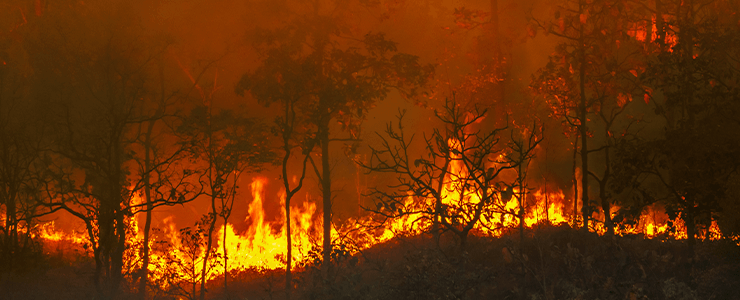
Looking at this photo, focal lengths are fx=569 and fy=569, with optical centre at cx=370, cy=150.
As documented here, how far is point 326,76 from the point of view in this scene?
22.2 metres

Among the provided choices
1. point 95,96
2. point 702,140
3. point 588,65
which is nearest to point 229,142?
point 95,96

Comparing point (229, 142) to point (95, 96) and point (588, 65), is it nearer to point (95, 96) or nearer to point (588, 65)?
point (95, 96)

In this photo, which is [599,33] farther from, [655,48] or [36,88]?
[36,88]

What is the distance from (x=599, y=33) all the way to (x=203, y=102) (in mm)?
17042

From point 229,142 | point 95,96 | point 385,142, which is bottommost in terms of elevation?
point 385,142

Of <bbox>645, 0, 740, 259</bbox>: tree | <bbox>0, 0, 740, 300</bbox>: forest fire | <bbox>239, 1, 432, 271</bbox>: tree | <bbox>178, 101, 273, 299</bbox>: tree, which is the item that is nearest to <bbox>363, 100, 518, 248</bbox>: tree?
<bbox>0, 0, 740, 300</bbox>: forest fire

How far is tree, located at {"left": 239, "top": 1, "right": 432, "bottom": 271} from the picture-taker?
67.4 feet

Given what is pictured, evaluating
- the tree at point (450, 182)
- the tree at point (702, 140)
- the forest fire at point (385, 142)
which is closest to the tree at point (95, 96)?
the forest fire at point (385, 142)

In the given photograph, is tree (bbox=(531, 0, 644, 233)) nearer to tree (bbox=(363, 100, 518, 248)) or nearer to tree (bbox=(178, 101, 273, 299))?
tree (bbox=(363, 100, 518, 248))

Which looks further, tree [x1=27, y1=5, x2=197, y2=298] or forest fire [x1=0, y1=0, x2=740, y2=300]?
tree [x1=27, y1=5, x2=197, y2=298]

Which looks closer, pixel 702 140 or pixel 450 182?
pixel 702 140

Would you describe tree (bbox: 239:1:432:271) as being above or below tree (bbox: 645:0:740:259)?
above

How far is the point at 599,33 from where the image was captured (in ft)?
56.6

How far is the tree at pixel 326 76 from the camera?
2055 centimetres
